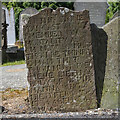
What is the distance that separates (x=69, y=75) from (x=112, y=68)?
0.68 m

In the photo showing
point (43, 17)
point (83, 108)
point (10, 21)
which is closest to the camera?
point (43, 17)

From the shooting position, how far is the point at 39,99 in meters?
2.88

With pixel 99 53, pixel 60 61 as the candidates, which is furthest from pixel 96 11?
pixel 60 61

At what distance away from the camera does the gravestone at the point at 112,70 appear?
112 inches

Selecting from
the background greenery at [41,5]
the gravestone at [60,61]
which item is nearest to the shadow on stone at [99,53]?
the gravestone at [60,61]

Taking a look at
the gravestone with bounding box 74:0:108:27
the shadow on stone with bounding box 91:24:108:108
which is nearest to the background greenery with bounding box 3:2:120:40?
the gravestone with bounding box 74:0:108:27

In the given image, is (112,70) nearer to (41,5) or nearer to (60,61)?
(60,61)

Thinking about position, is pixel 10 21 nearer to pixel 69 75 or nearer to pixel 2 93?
pixel 2 93

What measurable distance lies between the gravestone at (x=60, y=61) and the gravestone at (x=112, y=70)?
0.22m

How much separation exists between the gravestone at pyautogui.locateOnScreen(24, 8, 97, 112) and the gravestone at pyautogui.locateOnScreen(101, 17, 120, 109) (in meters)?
0.22

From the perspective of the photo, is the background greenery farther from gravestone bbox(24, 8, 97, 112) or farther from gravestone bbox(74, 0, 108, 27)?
gravestone bbox(24, 8, 97, 112)

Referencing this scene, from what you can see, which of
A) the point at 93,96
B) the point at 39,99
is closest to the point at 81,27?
the point at 93,96

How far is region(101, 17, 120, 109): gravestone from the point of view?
2852mm

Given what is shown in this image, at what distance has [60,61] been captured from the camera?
111 inches
